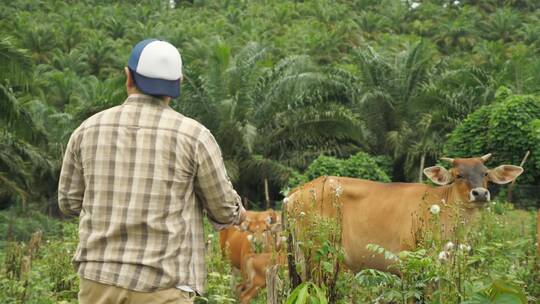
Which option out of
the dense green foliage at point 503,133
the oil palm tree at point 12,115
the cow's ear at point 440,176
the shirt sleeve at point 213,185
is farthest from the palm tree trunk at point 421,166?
the shirt sleeve at point 213,185

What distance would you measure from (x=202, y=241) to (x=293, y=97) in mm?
23366

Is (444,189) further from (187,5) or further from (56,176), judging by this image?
(187,5)

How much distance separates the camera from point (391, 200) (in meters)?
8.19

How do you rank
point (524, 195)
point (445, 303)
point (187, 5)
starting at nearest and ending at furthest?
1. point (445, 303)
2. point (524, 195)
3. point (187, 5)

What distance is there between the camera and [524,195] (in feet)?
81.6

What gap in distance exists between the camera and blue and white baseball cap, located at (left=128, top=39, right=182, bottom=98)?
145 inches

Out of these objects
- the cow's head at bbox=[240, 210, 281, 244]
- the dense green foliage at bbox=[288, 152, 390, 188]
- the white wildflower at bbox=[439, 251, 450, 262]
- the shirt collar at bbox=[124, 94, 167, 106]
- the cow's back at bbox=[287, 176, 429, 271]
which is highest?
the shirt collar at bbox=[124, 94, 167, 106]

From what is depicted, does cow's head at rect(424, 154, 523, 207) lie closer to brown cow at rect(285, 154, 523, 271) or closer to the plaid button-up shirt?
brown cow at rect(285, 154, 523, 271)

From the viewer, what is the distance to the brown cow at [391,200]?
25.8 feet

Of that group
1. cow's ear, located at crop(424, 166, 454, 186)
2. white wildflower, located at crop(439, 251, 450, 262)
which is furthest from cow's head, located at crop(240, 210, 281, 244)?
white wildflower, located at crop(439, 251, 450, 262)

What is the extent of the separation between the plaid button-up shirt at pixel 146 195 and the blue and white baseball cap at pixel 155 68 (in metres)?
0.07

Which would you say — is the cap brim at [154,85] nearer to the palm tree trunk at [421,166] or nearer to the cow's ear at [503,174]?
the cow's ear at [503,174]

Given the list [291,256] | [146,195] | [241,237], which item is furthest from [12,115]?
[146,195]

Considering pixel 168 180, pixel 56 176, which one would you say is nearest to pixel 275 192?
pixel 56 176
